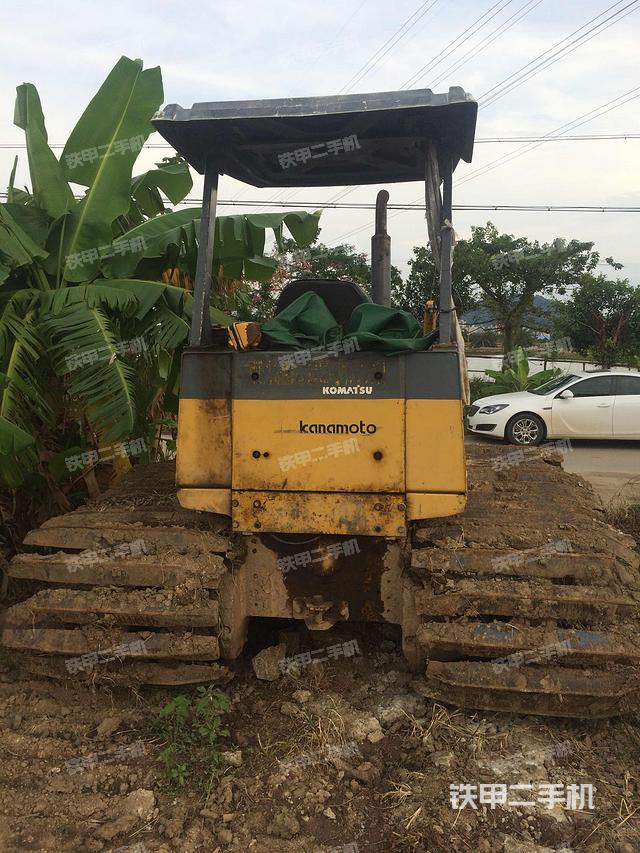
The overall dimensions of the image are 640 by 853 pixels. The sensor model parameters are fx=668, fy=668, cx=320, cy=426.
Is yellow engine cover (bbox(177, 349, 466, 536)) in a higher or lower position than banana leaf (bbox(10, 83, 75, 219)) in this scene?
lower

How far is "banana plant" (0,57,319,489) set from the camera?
4184mm

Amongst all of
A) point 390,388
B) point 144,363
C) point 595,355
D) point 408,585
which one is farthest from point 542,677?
point 595,355

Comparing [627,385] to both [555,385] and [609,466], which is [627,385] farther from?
[609,466]

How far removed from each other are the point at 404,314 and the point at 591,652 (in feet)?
5.66

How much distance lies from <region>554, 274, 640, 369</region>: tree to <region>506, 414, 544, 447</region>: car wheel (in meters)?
9.16

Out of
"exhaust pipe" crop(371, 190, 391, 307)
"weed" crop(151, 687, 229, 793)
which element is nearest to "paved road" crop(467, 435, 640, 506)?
"exhaust pipe" crop(371, 190, 391, 307)

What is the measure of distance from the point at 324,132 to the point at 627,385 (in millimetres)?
10628

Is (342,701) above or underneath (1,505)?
underneath

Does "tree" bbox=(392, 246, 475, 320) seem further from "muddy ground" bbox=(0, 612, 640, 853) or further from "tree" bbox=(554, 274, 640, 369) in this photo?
"muddy ground" bbox=(0, 612, 640, 853)

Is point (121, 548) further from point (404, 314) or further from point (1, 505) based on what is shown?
point (1, 505)

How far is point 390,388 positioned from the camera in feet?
10.1

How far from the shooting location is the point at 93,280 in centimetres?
495

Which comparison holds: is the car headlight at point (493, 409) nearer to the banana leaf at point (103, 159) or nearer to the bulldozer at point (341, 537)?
the banana leaf at point (103, 159)

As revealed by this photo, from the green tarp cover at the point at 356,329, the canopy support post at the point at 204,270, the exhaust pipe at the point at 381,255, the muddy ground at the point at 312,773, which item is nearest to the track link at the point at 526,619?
the muddy ground at the point at 312,773
